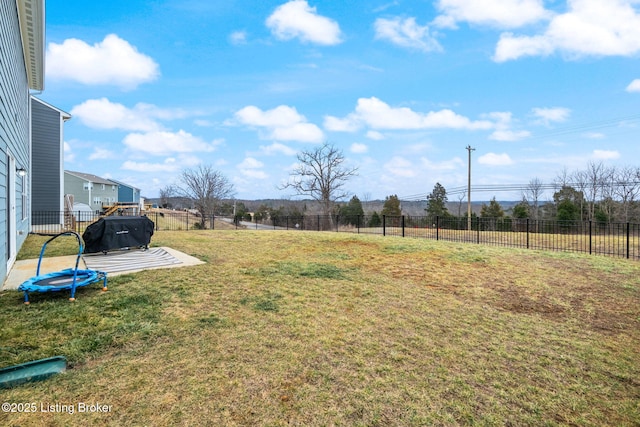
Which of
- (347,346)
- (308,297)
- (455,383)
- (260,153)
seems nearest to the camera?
(455,383)

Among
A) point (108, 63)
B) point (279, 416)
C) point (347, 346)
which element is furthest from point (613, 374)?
point (108, 63)

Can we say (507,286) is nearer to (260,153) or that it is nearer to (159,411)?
(159,411)

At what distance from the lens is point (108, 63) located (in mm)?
10430

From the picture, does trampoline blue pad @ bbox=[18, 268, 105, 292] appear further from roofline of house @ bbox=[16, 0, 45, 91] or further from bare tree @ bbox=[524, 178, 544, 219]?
bare tree @ bbox=[524, 178, 544, 219]

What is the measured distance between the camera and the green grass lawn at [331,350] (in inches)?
83.9

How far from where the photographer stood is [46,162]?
1634 cm

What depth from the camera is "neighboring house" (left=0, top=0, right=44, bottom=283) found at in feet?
16.1

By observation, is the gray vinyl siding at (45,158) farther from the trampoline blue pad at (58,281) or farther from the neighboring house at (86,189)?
the neighboring house at (86,189)

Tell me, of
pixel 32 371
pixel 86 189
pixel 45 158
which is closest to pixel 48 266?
pixel 32 371

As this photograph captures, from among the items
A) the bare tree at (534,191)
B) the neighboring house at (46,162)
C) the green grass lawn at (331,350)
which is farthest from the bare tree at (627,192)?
the neighboring house at (46,162)

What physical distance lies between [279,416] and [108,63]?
12.7m

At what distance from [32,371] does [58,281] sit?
2.51m

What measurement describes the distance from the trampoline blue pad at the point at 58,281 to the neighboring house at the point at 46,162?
14.6 metres

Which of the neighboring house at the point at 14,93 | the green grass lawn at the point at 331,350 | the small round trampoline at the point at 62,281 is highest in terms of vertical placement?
the neighboring house at the point at 14,93
